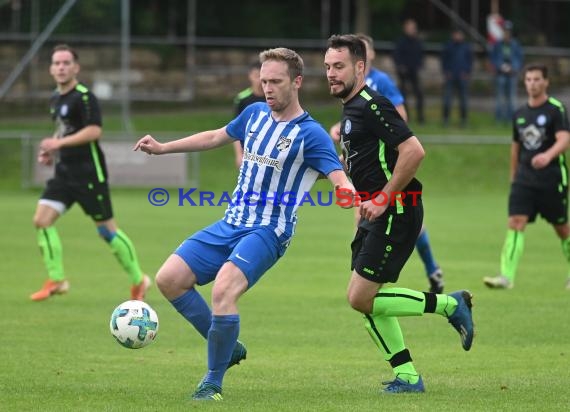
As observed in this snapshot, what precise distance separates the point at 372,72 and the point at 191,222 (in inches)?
364

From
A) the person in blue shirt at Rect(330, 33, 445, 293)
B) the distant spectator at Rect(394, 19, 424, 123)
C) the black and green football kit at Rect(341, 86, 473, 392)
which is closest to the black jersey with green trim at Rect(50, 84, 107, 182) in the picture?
the person in blue shirt at Rect(330, 33, 445, 293)

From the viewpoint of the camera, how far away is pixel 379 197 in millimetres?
7219

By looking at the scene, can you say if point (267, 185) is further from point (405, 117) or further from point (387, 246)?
point (405, 117)

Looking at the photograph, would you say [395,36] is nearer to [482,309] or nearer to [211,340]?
[482,309]

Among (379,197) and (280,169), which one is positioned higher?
(280,169)

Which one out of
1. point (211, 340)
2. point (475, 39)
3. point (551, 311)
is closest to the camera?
point (211, 340)

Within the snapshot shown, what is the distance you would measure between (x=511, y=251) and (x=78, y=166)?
14.6 ft

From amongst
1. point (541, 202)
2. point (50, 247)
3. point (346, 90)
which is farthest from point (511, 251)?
point (346, 90)

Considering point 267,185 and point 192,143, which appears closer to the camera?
point 267,185

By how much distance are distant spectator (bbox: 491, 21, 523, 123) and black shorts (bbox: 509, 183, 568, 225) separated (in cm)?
1651

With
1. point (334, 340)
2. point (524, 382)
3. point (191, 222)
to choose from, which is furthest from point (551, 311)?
point (191, 222)

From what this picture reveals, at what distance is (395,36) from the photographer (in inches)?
1320

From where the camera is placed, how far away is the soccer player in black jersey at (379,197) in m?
7.24

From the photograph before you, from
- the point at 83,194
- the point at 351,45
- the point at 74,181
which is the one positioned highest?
the point at 351,45
